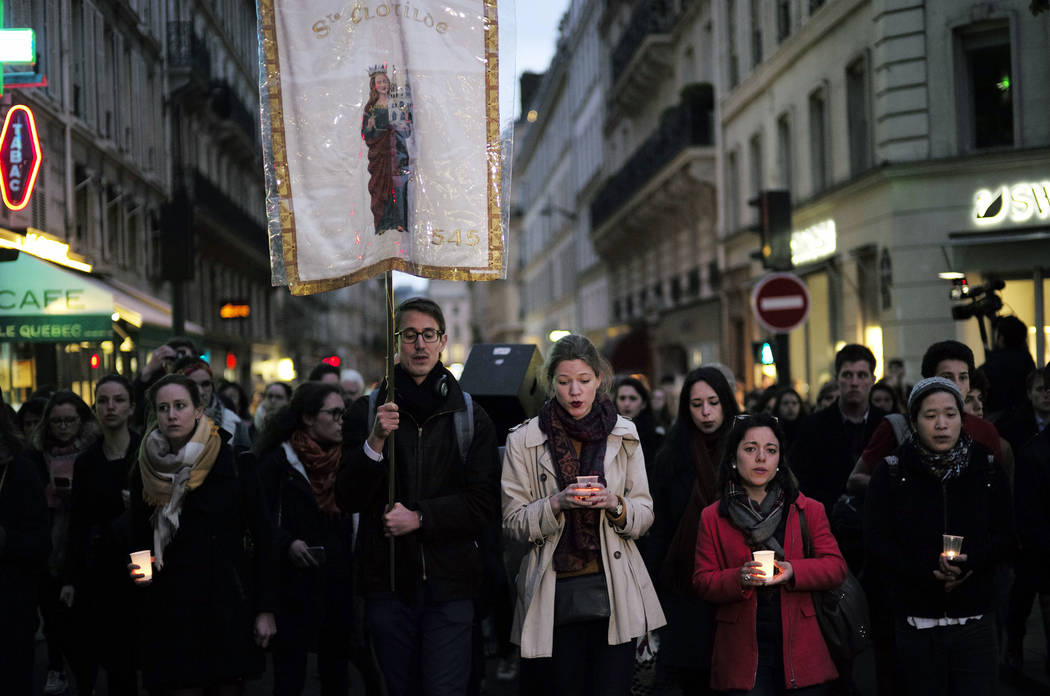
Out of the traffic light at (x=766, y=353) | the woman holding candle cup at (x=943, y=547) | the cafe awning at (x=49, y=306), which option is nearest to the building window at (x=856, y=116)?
the traffic light at (x=766, y=353)

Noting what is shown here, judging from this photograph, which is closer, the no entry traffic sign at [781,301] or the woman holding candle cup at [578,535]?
the woman holding candle cup at [578,535]

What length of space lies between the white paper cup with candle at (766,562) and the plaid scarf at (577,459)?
647mm

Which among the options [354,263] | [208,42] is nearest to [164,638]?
[354,263]

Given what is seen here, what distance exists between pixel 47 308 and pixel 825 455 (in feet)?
34.4

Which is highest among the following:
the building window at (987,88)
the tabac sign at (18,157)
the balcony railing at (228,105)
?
the balcony railing at (228,105)

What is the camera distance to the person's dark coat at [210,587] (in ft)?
19.5

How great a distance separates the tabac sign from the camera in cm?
1594

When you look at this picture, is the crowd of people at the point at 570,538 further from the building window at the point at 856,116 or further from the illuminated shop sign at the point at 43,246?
the building window at the point at 856,116

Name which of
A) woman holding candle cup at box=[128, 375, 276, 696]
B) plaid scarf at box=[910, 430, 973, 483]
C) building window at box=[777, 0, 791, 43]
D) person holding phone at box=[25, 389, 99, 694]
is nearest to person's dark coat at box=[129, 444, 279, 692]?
woman holding candle cup at box=[128, 375, 276, 696]

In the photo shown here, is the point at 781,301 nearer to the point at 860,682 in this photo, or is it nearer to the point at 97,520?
the point at 860,682

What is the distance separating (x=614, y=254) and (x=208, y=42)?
16.5m

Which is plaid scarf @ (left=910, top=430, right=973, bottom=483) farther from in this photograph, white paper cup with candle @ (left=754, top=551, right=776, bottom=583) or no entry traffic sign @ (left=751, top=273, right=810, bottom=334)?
no entry traffic sign @ (left=751, top=273, right=810, bottom=334)

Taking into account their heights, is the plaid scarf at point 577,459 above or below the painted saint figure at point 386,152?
below

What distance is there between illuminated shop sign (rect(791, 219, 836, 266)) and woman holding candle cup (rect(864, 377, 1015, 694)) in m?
15.6
